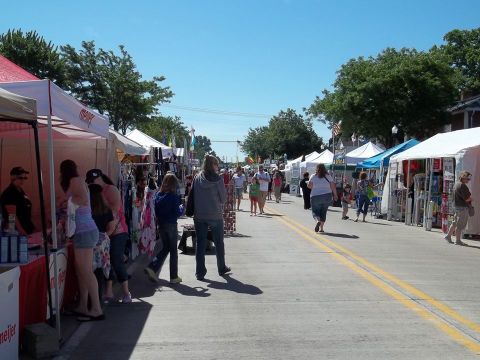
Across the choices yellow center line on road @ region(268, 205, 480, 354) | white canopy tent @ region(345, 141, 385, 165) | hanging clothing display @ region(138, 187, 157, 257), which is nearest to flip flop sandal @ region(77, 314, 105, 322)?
hanging clothing display @ region(138, 187, 157, 257)

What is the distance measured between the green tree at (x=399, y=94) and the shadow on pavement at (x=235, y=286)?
92.4ft

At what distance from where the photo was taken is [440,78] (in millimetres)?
35562

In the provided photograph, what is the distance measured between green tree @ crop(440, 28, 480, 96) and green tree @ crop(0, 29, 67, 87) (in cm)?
3445

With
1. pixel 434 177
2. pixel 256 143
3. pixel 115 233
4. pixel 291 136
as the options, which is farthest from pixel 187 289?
pixel 256 143

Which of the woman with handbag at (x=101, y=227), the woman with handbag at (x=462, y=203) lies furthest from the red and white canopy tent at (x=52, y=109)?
the woman with handbag at (x=462, y=203)

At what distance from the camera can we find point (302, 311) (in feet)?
23.1

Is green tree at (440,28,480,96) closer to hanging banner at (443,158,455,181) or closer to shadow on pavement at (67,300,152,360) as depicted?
hanging banner at (443,158,455,181)

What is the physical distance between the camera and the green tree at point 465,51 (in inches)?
2039

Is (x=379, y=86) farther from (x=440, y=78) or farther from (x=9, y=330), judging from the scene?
(x=9, y=330)

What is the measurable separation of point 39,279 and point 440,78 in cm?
3355

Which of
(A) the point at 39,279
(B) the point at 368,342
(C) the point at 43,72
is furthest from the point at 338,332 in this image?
(C) the point at 43,72

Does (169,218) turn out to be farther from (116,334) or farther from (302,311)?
(116,334)

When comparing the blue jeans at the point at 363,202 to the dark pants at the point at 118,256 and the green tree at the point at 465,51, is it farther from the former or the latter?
the green tree at the point at 465,51

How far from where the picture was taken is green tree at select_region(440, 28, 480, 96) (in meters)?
51.8
